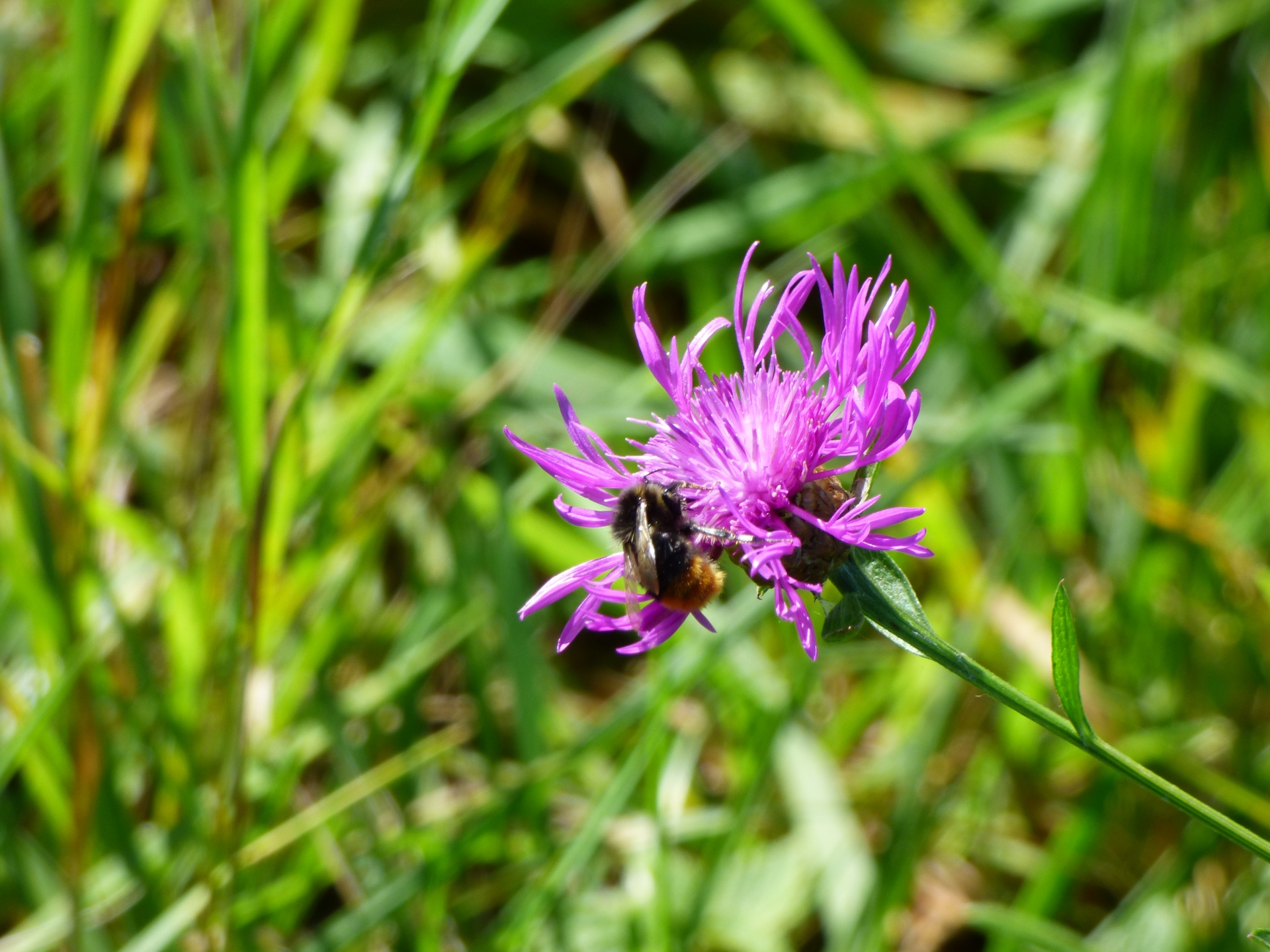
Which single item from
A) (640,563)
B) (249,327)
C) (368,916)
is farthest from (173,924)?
(640,563)

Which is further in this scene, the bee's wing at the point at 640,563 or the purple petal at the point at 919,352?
the bee's wing at the point at 640,563

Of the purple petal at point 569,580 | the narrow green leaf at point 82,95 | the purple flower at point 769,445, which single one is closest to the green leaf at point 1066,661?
the purple flower at point 769,445

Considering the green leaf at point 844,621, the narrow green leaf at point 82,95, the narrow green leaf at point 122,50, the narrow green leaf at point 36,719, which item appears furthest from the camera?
the narrow green leaf at point 122,50

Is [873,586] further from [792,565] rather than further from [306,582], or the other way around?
[306,582]

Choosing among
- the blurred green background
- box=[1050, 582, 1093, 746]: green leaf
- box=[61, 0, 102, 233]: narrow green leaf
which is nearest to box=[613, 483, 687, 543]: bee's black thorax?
box=[1050, 582, 1093, 746]: green leaf

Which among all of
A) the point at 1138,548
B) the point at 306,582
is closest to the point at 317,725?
the point at 306,582

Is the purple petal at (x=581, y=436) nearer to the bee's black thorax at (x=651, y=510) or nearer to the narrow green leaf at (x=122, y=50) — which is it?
the bee's black thorax at (x=651, y=510)
